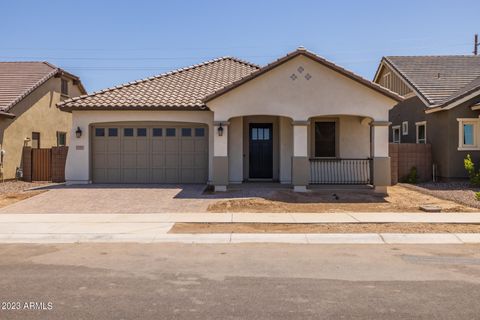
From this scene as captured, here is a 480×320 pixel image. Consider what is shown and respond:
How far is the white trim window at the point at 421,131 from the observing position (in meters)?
23.5

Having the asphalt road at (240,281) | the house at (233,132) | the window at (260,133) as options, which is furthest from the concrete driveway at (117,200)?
the asphalt road at (240,281)

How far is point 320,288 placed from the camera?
6.39 meters

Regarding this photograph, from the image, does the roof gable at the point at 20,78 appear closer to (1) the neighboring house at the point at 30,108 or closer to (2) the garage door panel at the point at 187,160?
(1) the neighboring house at the point at 30,108

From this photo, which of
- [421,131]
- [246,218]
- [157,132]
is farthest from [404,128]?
[246,218]

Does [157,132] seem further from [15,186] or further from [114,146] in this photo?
[15,186]

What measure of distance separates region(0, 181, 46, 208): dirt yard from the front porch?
7.33 m

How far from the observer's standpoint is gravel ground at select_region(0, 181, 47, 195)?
18.3 meters

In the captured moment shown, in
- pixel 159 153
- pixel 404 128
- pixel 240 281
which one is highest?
pixel 404 128

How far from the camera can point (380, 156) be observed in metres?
17.2

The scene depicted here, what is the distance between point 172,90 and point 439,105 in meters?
11.9

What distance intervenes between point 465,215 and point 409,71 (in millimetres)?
15039

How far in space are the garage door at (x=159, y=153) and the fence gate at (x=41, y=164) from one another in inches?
165

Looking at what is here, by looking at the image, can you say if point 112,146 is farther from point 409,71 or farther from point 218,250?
point 409,71

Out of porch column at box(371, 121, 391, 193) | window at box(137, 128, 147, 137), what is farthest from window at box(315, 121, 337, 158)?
window at box(137, 128, 147, 137)
